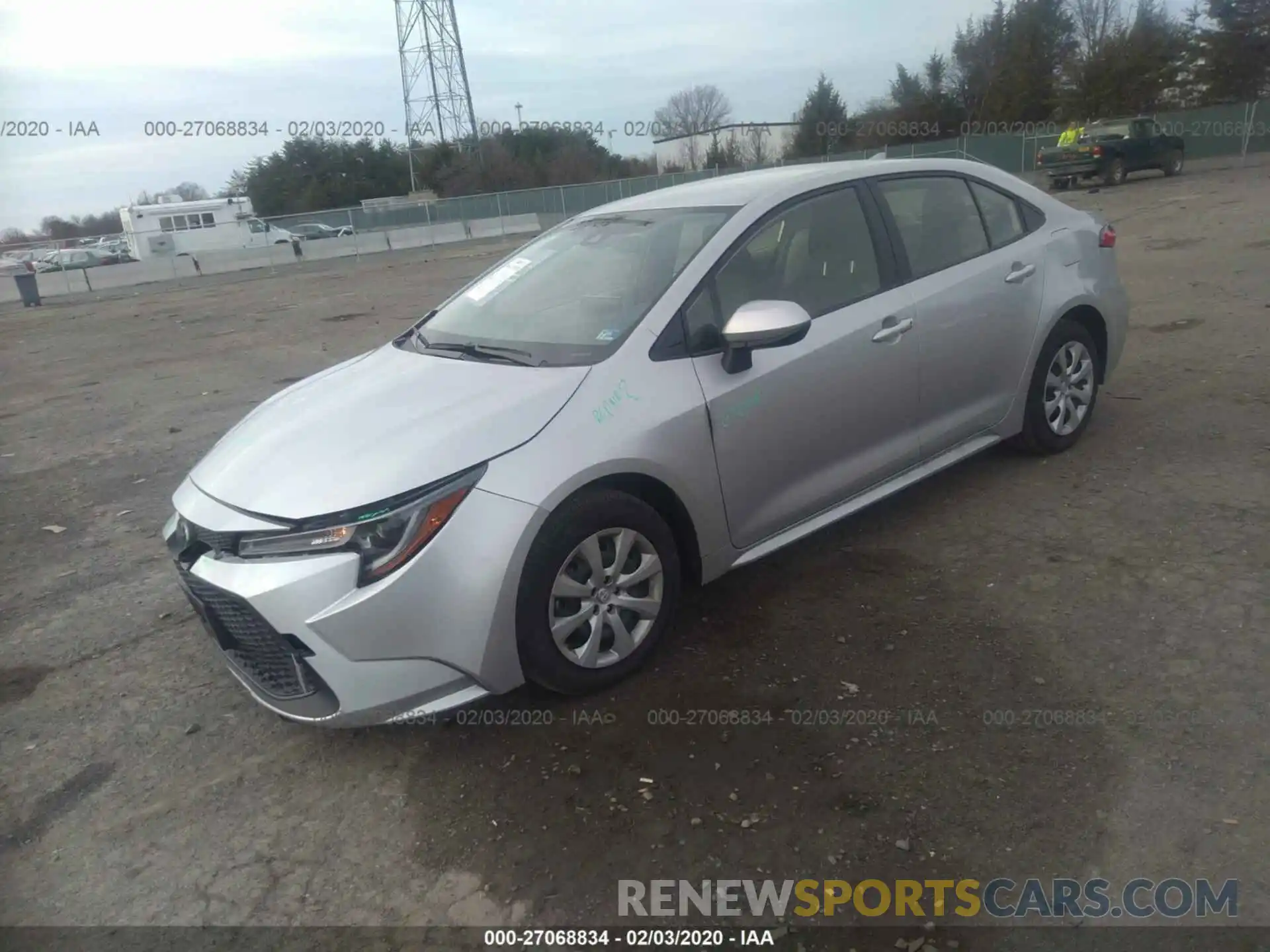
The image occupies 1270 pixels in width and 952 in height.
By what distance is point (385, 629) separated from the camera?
107 inches

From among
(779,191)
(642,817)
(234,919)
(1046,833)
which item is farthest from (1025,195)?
(234,919)

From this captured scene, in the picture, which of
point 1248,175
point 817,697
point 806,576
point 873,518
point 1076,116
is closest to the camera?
point 817,697

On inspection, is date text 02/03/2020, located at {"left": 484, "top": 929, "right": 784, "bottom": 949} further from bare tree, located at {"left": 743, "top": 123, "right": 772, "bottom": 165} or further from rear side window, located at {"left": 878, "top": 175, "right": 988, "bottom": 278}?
bare tree, located at {"left": 743, "top": 123, "right": 772, "bottom": 165}

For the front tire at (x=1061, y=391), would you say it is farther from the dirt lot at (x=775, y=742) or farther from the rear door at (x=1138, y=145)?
the rear door at (x=1138, y=145)

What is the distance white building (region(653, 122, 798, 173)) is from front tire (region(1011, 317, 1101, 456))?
140 feet

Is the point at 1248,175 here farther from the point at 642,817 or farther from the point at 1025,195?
the point at 642,817

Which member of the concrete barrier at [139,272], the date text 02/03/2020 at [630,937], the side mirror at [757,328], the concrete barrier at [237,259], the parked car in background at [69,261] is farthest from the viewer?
the concrete barrier at [237,259]

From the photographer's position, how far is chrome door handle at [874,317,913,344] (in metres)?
3.88

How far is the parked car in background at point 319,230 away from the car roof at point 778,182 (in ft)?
96.8

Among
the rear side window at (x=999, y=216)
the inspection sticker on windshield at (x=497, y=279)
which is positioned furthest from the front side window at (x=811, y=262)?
the inspection sticker on windshield at (x=497, y=279)

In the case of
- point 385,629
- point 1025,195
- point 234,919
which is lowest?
point 234,919

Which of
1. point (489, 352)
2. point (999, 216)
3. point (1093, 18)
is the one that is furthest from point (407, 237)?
point (1093, 18)

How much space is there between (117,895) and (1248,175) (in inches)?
1141

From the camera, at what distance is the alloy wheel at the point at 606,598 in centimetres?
304
